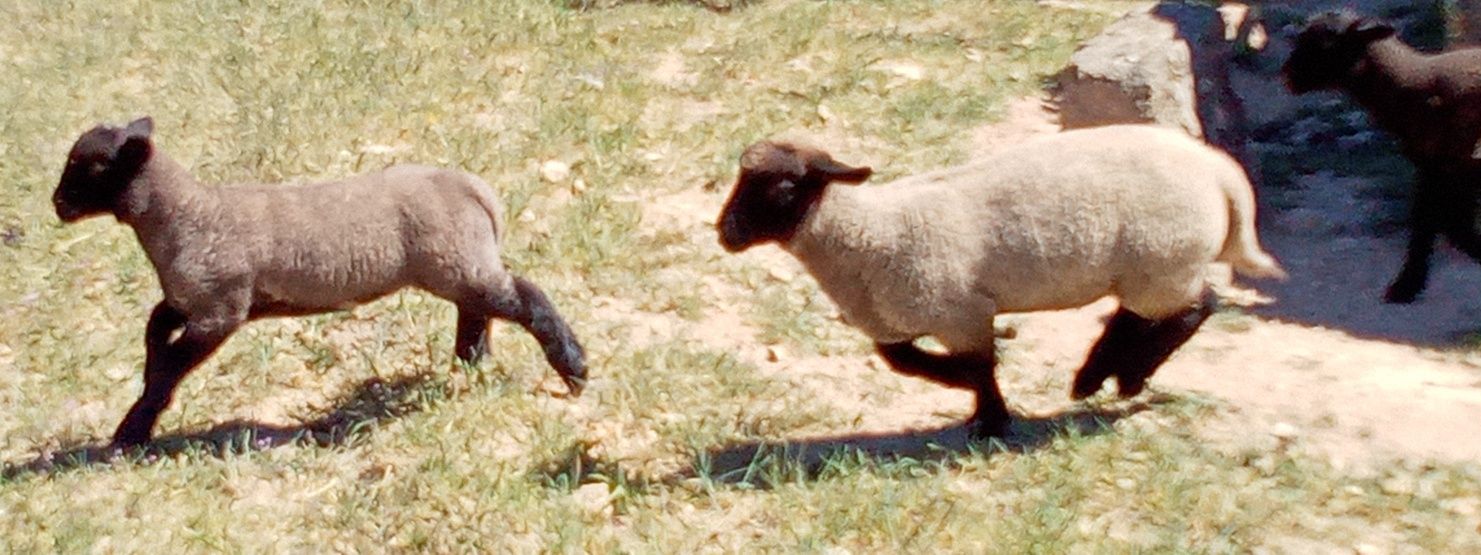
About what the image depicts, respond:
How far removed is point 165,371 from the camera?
237 inches

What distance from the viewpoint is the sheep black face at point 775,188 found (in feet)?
18.4

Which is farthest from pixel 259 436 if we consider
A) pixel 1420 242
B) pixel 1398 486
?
pixel 1420 242

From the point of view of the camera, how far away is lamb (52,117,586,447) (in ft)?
19.4

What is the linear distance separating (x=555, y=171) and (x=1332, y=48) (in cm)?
396

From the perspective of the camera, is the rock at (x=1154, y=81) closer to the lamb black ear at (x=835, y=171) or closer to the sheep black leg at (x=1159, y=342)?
the sheep black leg at (x=1159, y=342)

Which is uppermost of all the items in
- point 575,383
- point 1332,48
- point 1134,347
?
point 1332,48

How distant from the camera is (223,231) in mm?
5969

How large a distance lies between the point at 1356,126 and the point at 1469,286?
2481mm

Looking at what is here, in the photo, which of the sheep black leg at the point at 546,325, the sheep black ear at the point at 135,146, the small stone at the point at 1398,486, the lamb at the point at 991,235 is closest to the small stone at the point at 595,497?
the sheep black leg at the point at 546,325

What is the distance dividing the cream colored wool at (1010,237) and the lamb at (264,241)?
128 cm

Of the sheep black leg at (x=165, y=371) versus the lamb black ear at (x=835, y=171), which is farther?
the sheep black leg at (x=165, y=371)

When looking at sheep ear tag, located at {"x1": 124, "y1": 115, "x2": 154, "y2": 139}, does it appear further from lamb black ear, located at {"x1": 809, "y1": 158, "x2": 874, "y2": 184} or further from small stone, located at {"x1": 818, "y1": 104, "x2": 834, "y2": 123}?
small stone, located at {"x1": 818, "y1": 104, "x2": 834, "y2": 123}

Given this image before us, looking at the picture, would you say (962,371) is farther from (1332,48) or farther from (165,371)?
(1332,48)

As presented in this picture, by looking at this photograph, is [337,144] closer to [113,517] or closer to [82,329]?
[82,329]
